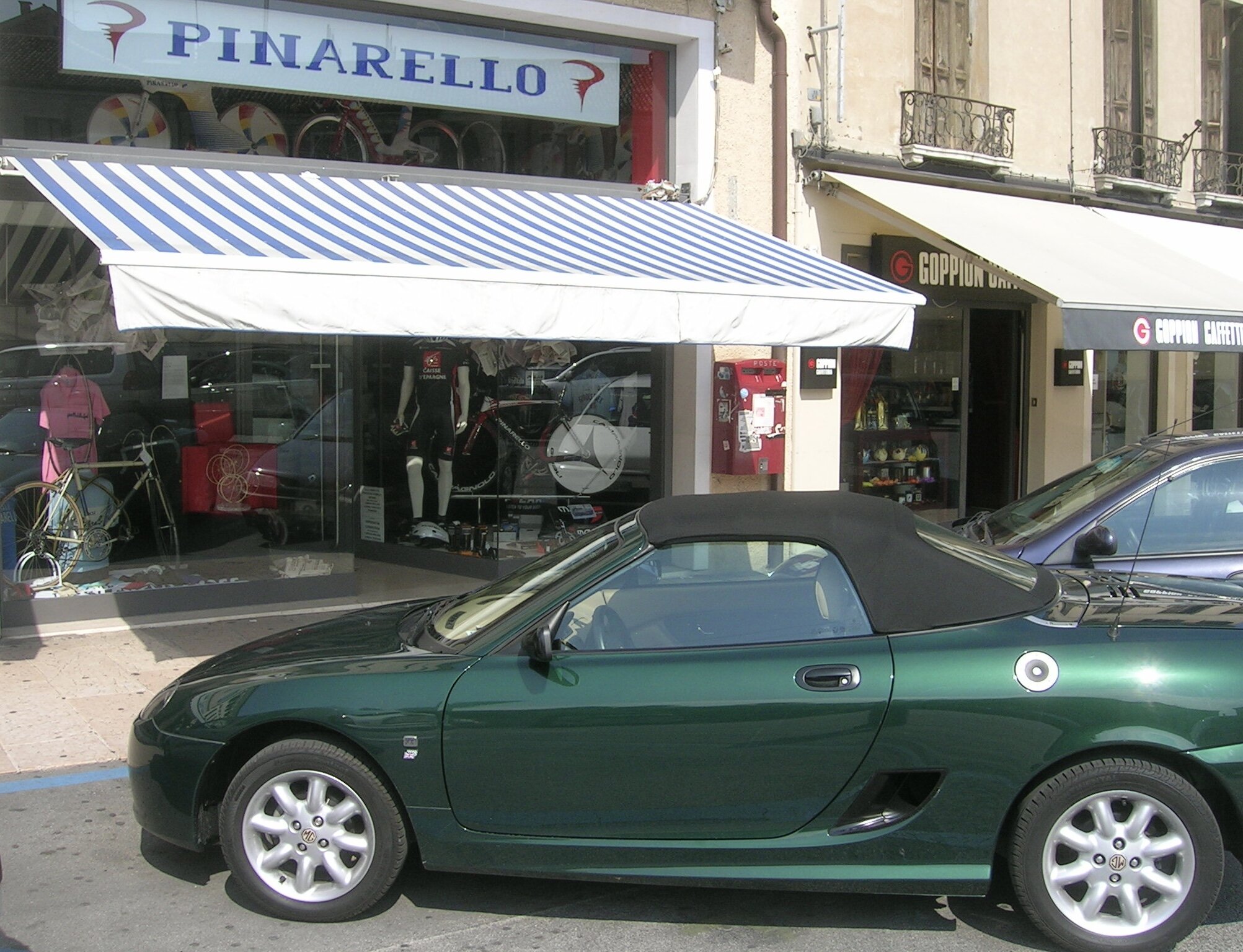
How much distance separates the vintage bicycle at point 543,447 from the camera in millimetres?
10078

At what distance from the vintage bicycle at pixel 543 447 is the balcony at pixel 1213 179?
8.14 meters

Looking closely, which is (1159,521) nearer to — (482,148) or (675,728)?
(675,728)

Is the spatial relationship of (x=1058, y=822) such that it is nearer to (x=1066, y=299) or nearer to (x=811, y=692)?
(x=811, y=692)

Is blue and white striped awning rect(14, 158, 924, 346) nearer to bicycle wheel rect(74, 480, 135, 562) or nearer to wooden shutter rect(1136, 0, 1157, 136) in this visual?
→ bicycle wheel rect(74, 480, 135, 562)

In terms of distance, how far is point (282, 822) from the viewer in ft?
13.1

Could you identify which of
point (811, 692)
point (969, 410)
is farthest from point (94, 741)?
point (969, 410)

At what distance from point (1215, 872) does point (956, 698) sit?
936mm

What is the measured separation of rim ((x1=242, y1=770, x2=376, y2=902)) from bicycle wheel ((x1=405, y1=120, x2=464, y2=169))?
608cm

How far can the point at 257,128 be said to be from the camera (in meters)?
8.50

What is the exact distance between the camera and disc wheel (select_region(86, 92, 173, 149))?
26.0 feet

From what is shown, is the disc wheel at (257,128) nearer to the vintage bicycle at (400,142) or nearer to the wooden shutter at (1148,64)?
the vintage bicycle at (400,142)

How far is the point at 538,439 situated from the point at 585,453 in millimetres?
410

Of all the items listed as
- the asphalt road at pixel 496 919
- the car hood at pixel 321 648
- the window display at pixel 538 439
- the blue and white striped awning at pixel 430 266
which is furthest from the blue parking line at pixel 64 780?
the window display at pixel 538 439

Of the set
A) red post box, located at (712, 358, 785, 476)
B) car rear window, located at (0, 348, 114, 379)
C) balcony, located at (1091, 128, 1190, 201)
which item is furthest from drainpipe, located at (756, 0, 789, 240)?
car rear window, located at (0, 348, 114, 379)
